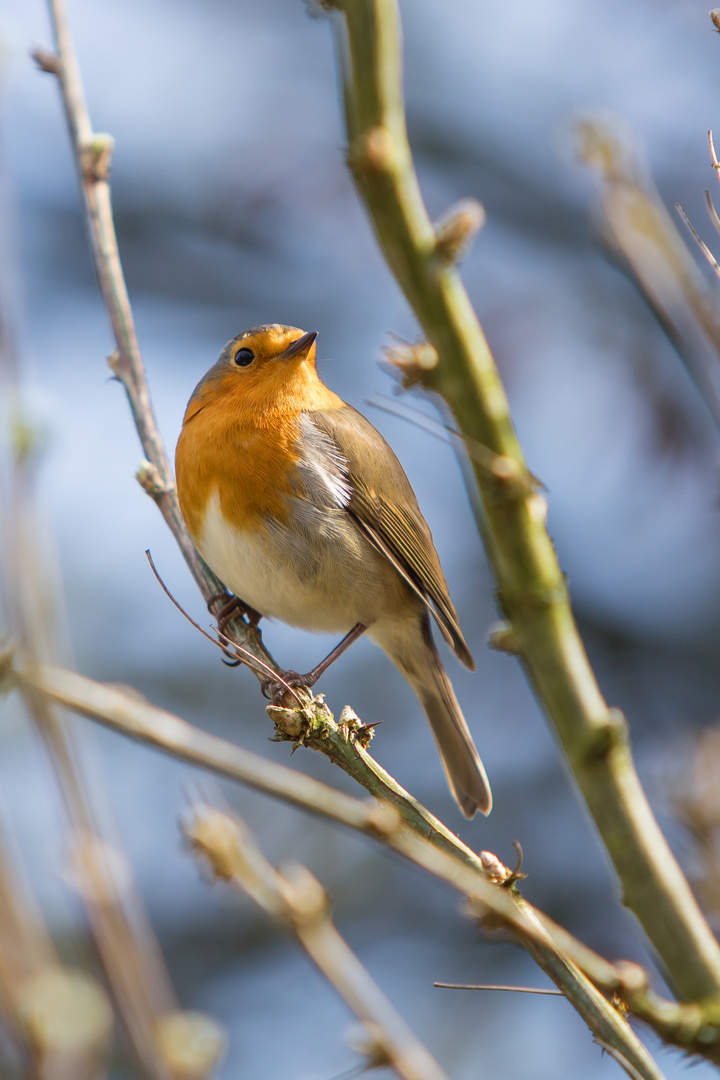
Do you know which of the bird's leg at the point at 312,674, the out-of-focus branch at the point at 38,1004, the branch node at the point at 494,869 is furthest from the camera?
the bird's leg at the point at 312,674

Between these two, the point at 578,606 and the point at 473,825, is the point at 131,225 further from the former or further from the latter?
the point at 473,825

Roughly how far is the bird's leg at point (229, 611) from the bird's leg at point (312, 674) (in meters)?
0.29

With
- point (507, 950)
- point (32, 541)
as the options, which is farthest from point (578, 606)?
point (32, 541)

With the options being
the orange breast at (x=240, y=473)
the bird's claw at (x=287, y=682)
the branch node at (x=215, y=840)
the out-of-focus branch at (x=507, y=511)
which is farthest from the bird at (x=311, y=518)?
the out-of-focus branch at (x=507, y=511)

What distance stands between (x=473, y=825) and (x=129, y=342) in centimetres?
488

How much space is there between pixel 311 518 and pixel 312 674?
586 millimetres

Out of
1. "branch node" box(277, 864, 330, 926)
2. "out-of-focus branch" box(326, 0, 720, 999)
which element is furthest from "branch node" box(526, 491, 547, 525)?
"branch node" box(277, 864, 330, 926)

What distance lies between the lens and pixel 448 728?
14.0 feet

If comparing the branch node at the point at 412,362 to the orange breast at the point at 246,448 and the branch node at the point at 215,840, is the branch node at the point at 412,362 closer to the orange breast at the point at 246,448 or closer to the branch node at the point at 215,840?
the branch node at the point at 215,840

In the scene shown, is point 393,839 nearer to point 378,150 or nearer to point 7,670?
point 7,670

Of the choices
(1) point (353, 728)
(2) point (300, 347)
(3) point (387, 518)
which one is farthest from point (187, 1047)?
(2) point (300, 347)

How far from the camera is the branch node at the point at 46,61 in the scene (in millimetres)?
2545

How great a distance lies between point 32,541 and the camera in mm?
1162

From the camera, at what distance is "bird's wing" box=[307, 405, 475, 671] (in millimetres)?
3883
